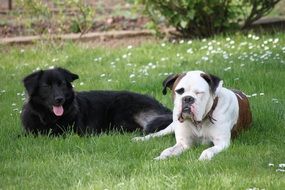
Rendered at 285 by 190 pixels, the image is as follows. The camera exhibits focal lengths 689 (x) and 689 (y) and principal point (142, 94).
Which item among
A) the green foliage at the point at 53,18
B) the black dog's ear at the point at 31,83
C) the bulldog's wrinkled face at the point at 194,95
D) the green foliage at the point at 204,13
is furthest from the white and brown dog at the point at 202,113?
the green foliage at the point at 53,18

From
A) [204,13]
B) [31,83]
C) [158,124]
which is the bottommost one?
[158,124]

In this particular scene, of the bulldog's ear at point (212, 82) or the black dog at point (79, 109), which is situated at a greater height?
the bulldog's ear at point (212, 82)

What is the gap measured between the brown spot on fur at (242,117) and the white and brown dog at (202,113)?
1 centimetres

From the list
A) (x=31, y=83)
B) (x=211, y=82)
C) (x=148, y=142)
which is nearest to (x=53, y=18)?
(x=31, y=83)

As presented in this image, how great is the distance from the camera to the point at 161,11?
12.8m

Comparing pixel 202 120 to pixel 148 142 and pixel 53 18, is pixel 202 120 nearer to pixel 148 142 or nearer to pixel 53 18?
pixel 148 142

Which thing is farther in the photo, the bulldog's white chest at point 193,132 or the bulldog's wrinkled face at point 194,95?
the bulldog's white chest at point 193,132

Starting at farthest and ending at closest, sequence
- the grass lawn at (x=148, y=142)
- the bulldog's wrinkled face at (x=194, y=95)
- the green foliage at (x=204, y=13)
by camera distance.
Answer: the green foliage at (x=204, y=13)
the bulldog's wrinkled face at (x=194, y=95)
the grass lawn at (x=148, y=142)

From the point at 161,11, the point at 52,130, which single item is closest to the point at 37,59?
the point at 161,11

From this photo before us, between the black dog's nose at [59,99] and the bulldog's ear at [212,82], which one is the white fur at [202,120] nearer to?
the bulldog's ear at [212,82]

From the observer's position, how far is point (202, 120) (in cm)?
671

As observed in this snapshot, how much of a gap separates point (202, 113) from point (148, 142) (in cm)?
73

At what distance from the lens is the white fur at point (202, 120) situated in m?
6.49

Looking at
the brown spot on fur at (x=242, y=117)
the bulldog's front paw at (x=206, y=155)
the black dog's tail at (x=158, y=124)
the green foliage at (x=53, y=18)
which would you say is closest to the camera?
the bulldog's front paw at (x=206, y=155)
